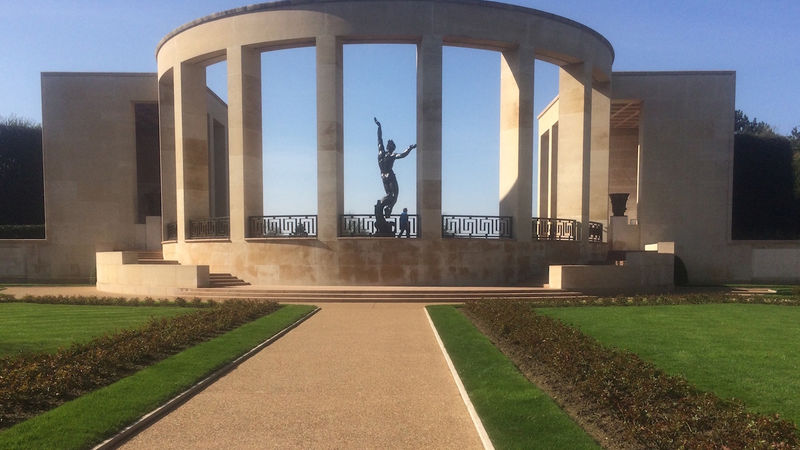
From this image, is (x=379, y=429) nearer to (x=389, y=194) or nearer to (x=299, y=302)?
(x=299, y=302)

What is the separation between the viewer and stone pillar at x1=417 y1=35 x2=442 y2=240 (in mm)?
21953

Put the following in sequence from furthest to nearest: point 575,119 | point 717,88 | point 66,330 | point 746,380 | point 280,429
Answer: point 717,88 → point 575,119 → point 66,330 → point 746,380 → point 280,429

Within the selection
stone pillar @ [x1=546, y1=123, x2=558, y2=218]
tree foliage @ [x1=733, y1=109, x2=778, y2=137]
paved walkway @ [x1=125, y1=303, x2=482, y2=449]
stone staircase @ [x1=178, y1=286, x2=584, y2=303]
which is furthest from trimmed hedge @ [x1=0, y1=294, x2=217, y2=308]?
Result: tree foliage @ [x1=733, y1=109, x2=778, y2=137]

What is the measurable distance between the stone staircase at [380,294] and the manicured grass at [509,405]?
8.60 m

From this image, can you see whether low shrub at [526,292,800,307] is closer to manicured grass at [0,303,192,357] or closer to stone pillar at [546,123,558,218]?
manicured grass at [0,303,192,357]

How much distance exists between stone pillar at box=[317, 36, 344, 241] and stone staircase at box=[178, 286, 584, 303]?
4092mm

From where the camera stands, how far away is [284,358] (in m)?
9.41

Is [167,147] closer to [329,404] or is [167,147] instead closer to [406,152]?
[406,152]

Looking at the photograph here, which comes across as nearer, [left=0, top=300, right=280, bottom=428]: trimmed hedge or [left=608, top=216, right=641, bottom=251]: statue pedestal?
[left=0, top=300, right=280, bottom=428]: trimmed hedge

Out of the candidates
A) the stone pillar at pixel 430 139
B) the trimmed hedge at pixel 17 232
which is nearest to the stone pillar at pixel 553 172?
the stone pillar at pixel 430 139

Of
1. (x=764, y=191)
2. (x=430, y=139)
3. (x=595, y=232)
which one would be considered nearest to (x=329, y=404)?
(x=430, y=139)

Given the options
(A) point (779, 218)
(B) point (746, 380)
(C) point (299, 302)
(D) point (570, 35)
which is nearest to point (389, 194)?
(C) point (299, 302)

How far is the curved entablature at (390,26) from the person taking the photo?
868 inches

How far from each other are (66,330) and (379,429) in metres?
9.62
